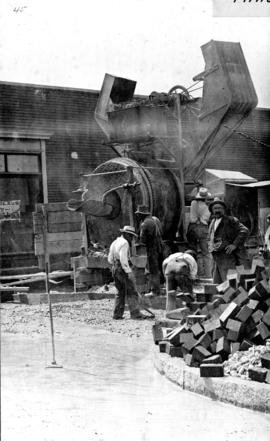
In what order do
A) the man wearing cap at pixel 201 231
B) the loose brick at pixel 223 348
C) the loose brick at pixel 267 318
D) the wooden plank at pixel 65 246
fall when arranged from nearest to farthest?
the loose brick at pixel 267 318
the loose brick at pixel 223 348
the man wearing cap at pixel 201 231
the wooden plank at pixel 65 246

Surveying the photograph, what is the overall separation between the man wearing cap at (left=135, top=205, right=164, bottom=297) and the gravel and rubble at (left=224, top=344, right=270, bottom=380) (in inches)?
244

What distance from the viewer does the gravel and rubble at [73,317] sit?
32.9 ft

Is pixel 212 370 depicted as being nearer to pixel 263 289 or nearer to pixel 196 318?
pixel 263 289

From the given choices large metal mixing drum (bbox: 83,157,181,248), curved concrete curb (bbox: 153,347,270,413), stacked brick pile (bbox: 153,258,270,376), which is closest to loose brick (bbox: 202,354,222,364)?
stacked brick pile (bbox: 153,258,270,376)

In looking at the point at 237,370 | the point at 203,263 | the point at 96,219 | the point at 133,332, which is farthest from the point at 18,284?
the point at 237,370

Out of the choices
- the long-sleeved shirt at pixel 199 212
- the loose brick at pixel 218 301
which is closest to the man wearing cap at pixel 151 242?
the long-sleeved shirt at pixel 199 212

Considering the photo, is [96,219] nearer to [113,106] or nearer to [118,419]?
[113,106]

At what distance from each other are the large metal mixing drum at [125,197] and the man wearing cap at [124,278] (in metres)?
2.79

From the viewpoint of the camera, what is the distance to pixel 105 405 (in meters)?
5.76

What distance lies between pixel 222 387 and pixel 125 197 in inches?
328

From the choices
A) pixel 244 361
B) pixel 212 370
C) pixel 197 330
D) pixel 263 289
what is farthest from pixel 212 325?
pixel 212 370

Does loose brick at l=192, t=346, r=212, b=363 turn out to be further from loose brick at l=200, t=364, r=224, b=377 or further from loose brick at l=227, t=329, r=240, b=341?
loose brick at l=200, t=364, r=224, b=377

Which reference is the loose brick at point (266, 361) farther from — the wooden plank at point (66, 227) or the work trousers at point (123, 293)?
the wooden plank at point (66, 227)

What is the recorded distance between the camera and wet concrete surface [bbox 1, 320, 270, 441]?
5004mm
